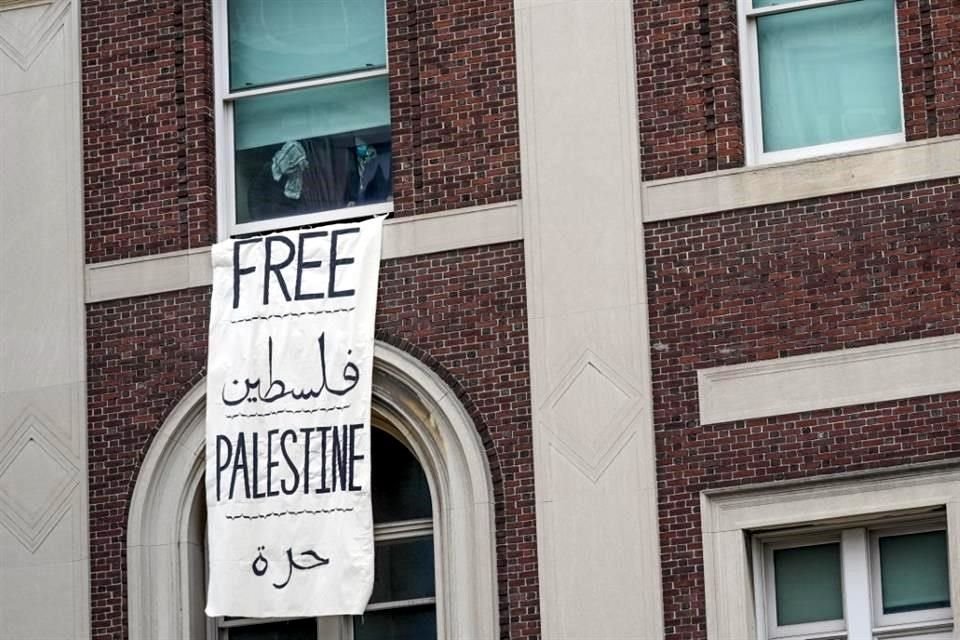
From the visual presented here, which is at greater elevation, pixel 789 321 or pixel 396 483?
pixel 789 321

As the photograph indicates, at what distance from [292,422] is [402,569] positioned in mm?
1385

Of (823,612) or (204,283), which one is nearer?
(823,612)

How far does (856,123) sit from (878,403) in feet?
7.55

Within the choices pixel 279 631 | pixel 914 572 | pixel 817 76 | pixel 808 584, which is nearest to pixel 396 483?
pixel 279 631

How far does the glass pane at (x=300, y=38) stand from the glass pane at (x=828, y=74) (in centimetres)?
324

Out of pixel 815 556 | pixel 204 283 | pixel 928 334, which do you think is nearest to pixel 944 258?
pixel 928 334

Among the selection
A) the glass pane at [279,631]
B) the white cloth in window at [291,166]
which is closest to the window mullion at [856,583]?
the glass pane at [279,631]

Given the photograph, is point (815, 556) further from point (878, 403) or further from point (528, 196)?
point (528, 196)

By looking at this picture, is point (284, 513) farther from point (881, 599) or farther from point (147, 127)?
point (881, 599)

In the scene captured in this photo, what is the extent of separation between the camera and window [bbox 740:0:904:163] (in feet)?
72.3

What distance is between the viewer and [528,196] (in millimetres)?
22422

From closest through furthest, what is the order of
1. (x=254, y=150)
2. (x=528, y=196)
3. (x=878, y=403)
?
(x=878, y=403) < (x=528, y=196) < (x=254, y=150)

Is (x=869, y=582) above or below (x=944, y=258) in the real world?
below

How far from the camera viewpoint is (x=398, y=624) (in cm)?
2250
